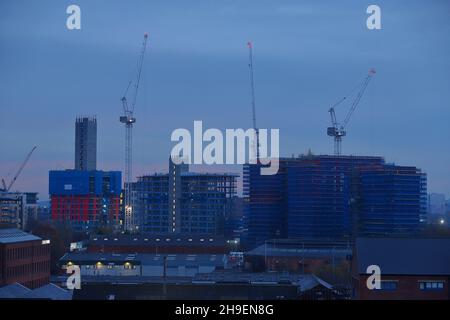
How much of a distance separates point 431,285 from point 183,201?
9.45m

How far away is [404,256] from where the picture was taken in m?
5.00

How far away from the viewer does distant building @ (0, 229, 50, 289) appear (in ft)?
20.3

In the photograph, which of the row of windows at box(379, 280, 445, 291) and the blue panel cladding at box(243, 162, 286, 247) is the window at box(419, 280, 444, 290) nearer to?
the row of windows at box(379, 280, 445, 291)

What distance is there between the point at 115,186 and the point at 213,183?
71.8 inches

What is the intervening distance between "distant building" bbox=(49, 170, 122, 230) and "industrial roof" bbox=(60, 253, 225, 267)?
115cm

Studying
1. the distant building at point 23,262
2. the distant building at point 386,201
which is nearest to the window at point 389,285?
A: the distant building at point 23,262

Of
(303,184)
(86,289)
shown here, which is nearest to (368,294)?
(86,289)

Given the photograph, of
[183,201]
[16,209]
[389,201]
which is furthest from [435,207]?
[16,209]

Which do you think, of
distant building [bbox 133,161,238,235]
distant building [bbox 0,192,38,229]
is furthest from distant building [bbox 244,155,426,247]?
distant building [bbox 0,192,38,229]

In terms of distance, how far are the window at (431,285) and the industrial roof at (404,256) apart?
0.07m

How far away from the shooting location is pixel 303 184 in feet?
53.1

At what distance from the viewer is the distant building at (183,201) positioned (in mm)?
12867

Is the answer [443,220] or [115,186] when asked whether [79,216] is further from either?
[443,220]

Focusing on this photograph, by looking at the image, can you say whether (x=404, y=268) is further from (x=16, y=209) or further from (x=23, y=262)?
(x=16, y=209)
